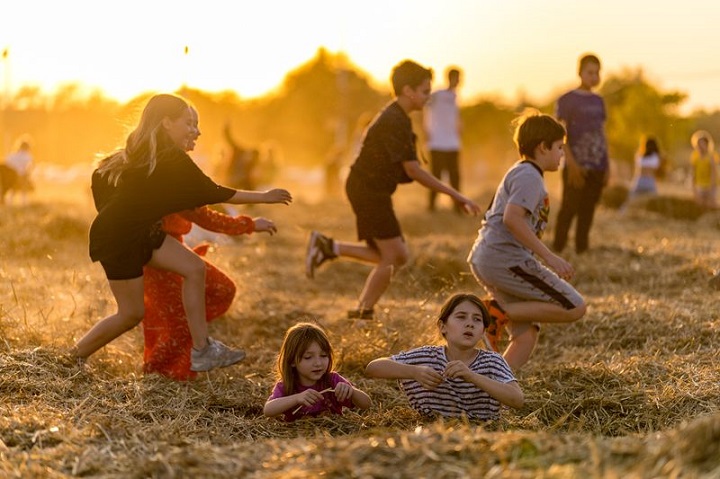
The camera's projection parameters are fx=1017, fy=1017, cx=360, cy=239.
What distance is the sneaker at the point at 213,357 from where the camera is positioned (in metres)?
5.75

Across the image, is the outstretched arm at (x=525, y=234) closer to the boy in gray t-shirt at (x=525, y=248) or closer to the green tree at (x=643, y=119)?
the boy in gray t-shirt at (x=525, y=248)

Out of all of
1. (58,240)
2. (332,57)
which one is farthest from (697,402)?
(332,57)

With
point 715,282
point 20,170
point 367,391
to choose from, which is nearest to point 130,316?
point 367,391

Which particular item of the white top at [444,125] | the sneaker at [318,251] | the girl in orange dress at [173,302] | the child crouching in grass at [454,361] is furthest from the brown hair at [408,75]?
the white top at [444,125]

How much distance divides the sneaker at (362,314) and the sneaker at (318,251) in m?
0.71

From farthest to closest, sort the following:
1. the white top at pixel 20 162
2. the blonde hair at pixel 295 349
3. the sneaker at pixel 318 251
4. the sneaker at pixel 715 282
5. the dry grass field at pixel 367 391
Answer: the white top at pixel 20 162
the sneaker at pixel 715 282
the sneaker at pixel 318 251
the blonde hair at pixel 295 349
the dry grass field at pixel 367 391

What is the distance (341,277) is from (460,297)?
5712 millimetres

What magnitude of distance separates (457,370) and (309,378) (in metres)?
0.77

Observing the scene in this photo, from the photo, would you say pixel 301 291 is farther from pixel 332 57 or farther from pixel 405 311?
pixel 332 57

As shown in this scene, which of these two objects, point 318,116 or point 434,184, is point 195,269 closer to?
point 434,184

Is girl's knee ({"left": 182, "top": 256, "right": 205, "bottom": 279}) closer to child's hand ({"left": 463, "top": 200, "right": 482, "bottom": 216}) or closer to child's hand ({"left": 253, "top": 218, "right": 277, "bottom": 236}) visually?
child's hand ({"left": 253, "top": 218, "right": 277, "bottom": 236})

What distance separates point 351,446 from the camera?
3.54 meters

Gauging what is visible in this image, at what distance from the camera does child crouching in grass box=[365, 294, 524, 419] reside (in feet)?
15.3

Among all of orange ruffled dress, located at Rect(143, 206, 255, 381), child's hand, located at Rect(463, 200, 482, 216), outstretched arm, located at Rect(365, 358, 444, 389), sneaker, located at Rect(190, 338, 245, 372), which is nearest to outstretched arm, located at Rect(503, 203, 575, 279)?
child's hand, located at Rect(463, 200, 482, 216)
